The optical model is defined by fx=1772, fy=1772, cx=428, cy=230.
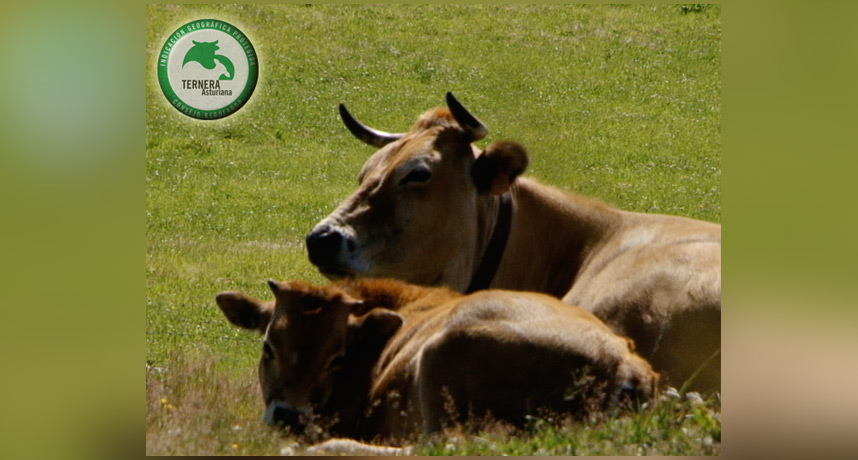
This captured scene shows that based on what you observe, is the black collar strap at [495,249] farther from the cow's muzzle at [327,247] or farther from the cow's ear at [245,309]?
the cow's ear at [245,309]

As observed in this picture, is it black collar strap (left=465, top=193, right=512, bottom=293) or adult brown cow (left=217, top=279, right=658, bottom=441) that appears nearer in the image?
adult brown cow (left=217, top=279, right=658, bottom=441)

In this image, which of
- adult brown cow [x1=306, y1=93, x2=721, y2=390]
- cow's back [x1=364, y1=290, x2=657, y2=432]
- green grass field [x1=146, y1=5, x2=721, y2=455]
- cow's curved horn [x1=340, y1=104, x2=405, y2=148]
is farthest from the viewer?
cow's curved horn [x1=340, y1=104, x2=405, y2=148]

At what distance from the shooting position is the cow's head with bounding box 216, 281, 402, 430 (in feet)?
36.4

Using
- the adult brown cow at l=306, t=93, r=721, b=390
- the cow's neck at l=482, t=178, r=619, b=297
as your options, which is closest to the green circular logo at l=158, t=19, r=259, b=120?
the adult brown cow at l=306, t=93, r=721, b=390

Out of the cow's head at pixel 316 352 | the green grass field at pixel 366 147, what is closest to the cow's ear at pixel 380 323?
the cow's head at pixel 316 352

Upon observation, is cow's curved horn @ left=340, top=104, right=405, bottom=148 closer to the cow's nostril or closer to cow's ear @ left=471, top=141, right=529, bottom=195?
cow's ear @ left=471, top=141, right=529, bottom=195

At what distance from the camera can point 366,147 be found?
1484cm

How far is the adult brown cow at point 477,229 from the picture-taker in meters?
12.4

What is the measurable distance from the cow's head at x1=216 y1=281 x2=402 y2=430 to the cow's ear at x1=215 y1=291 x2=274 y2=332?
218mm

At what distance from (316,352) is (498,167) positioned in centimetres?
247
